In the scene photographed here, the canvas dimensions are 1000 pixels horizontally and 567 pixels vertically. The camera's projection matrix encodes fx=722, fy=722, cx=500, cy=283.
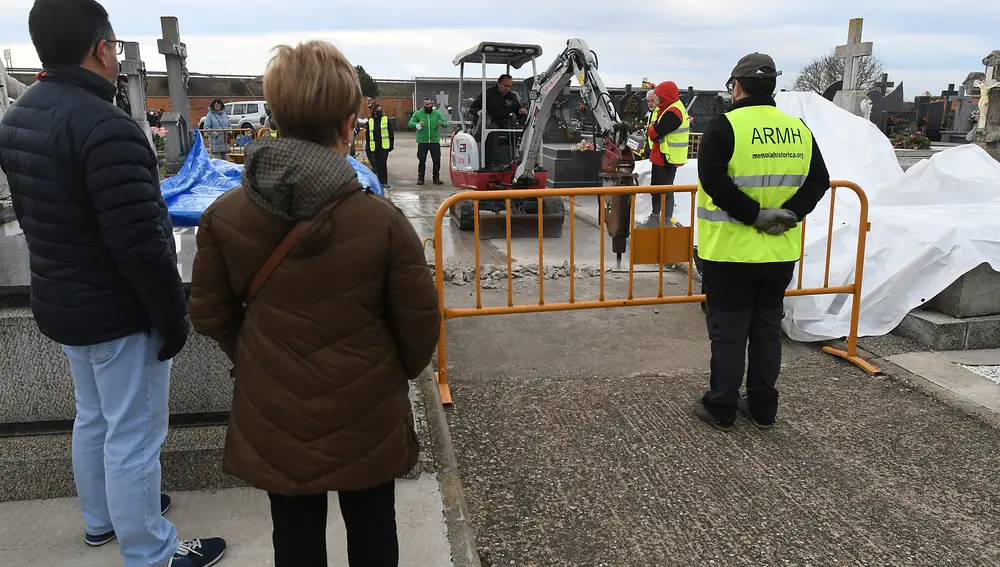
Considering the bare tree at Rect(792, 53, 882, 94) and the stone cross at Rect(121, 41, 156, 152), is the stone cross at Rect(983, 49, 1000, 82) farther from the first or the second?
the bare tree at Rect(792, 53, 882, 94)

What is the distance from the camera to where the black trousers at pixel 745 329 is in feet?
11.9

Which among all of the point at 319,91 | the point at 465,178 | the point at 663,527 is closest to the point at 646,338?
the point at 663,527

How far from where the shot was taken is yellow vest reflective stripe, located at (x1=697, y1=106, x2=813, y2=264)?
3.46m

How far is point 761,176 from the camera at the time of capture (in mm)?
3504

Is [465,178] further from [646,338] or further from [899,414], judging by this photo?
[899,414]

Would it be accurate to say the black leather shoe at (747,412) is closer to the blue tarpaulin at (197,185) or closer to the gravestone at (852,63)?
the blue tarpaulin at (197,185)

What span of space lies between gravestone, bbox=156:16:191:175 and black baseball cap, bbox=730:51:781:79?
14602mm

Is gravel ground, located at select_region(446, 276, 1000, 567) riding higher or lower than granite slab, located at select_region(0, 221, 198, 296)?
lower

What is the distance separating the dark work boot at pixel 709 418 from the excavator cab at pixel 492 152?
6505mm

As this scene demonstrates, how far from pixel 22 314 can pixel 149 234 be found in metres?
1.46

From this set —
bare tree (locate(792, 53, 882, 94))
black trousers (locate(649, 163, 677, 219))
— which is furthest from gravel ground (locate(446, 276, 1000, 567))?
bare tree (locate(792, 53, 882, 94))

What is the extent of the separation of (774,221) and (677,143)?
5.82 metres

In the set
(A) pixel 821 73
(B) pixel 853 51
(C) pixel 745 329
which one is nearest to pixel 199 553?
(C) pixel 745 329

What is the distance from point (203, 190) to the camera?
14.9ft
